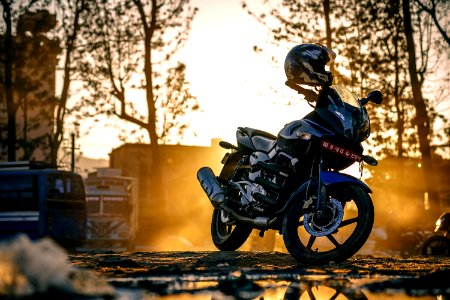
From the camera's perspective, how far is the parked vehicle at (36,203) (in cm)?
2045

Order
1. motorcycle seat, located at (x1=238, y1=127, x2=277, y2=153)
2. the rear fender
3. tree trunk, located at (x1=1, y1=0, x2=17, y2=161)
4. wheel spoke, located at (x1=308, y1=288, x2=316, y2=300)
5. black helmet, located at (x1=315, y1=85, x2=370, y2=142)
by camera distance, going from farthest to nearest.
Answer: tree trunk, located at (x1=1, y1=0, x2=17, y2=161), motorcycle seat, located at (x1=238, y1=127, x2=277, y2=153), black helmet, located at (x1=315, y1=85, x2=370, y2=142), the rear fender, wheel spoke, located at (x1=308, y1=288, x2=316, y2=300)

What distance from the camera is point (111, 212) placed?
1337 inches

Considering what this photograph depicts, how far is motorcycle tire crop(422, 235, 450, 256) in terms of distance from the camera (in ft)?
48.0

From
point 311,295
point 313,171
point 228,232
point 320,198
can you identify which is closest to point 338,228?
point 320,198

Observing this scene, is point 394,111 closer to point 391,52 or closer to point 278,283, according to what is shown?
point 391,52

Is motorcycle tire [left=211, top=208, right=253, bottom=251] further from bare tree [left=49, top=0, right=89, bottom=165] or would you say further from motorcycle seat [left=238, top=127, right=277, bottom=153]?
bare tree [left=49, top=0, right=89, bottom=165]

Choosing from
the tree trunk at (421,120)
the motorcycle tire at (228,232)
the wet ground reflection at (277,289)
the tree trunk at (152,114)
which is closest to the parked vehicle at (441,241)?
the motorcycle tire at (228,232)

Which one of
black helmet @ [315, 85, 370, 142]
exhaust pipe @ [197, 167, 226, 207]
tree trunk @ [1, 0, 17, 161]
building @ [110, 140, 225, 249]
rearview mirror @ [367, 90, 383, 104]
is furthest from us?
building @ [110, 140, 225, 249]

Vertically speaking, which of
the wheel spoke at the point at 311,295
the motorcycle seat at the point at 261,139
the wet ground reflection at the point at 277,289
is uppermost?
the motorcycle seat at the point at 261,139

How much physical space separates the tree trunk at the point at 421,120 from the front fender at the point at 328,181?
17.6 m

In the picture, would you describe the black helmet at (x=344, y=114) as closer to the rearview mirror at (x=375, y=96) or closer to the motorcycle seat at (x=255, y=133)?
the rearview mirror at (x=375, y=96)

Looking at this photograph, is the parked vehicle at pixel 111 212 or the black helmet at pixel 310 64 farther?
the parked vehicle at pixel 111 212

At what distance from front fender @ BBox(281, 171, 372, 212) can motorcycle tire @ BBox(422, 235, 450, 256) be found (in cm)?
892

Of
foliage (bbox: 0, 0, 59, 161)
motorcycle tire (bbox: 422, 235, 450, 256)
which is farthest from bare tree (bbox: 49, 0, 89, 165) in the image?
motorcycle tire (bbox: 422, 235, 450, 256)
